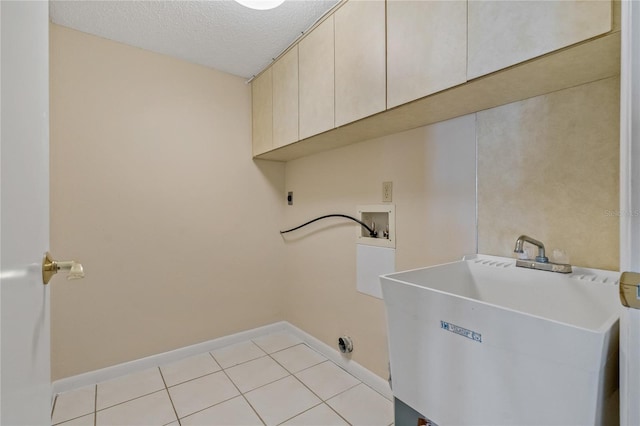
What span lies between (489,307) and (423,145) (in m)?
1.03

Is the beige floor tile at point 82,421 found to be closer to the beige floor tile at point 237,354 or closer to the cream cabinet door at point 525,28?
the beige floor tile at point 237,354

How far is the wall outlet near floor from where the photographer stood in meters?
1.74

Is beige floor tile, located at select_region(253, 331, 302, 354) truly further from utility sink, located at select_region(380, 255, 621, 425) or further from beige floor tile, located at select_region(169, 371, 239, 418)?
utility sink, located at select_region(380, 255, 621, 425)

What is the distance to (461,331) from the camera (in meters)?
0.80

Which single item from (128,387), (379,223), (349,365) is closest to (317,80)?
(379,223)

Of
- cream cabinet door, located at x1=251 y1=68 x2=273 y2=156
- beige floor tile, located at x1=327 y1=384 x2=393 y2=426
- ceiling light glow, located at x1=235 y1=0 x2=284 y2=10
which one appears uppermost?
ceiling light glow, located at x1=235 y1=0 x2=284 y2=10

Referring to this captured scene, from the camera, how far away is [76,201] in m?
1.83

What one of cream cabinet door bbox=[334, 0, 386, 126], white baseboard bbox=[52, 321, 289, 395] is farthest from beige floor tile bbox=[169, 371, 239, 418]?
cream cabinet door bbox=[334, 0, 386, 126]

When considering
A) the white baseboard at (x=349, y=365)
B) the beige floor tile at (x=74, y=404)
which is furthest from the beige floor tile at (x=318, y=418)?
the beige floor tile at (x=74, y=404)

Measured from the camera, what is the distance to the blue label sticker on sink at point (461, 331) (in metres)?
0.77

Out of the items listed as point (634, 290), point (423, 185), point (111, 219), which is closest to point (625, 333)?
point (634, 290)

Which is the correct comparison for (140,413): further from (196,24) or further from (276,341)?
(196,24)

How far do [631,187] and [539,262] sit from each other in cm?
62

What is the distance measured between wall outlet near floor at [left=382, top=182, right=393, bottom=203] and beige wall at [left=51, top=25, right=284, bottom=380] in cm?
121
